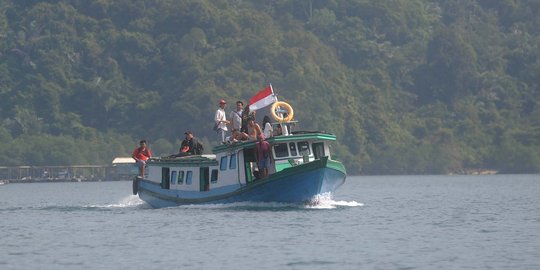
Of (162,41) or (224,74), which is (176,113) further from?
(162,41)

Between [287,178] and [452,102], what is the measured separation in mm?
137321

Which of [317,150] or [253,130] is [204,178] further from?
[317,150]

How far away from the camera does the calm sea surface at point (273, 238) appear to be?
44.5 meters

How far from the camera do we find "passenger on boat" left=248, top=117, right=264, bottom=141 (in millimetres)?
59997

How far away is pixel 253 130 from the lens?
61.1 metres

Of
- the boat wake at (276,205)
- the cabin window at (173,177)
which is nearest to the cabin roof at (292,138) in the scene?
the boat wake at (276,205)

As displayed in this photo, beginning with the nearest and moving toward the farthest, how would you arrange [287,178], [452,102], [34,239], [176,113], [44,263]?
[44,263] < [34,239] < [287,178] < [176,113] < [452,102]

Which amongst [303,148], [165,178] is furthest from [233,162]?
[165,178]

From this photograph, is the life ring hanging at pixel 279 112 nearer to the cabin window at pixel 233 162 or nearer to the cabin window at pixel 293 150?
the cabin window at pixel 293 150

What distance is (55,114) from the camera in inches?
7185

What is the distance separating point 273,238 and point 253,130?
37.1ft

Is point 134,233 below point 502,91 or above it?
below

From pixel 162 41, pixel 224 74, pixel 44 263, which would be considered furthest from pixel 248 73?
pixel 44 263

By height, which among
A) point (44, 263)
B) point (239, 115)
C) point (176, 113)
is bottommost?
point (44, 263)
